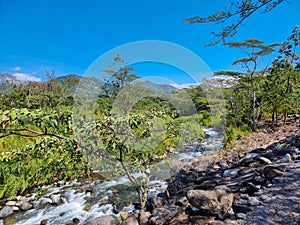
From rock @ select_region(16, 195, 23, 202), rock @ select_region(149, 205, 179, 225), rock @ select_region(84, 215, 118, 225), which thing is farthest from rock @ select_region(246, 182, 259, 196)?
rock @ select_region(16, 195, 23, 202)

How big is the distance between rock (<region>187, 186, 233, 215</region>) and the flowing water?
1.76 m

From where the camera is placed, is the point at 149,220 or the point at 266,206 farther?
the point at 149,220

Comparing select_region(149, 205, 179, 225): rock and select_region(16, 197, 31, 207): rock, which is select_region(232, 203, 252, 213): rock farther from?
select_region(16, 197, 31, 207): rock

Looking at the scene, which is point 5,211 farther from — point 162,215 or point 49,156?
point 162,215

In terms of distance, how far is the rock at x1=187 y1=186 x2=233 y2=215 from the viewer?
1.84 meters

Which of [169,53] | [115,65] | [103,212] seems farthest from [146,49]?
[115,65]

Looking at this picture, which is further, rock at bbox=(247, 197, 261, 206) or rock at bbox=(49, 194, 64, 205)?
rock at bbox=(49, 194, 64, 205)

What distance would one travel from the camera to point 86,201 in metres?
4.27

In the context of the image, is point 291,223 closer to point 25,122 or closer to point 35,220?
point 25,122

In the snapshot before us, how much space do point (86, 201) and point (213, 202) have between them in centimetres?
339

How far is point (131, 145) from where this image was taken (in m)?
2.36

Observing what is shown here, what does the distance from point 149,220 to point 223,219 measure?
49.1 inches

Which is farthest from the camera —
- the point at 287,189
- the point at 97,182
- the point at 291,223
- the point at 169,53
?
the point at 97,182

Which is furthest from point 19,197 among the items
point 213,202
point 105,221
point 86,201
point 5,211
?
point 213,202
